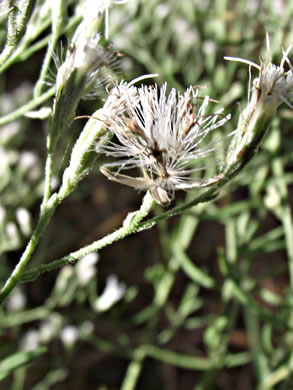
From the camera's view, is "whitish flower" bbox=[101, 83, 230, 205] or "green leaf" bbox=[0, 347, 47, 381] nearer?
"whitish flower" bbox=[101, 83, 230, 205]

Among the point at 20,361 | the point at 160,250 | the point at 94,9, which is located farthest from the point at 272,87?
the point at 160,250

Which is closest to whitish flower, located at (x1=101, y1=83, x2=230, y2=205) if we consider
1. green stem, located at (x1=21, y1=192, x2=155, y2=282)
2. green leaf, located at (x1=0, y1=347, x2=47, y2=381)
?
green stem, located at (x1=21, y1=192, x2=155, y2=282)

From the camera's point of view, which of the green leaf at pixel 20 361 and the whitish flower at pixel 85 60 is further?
the green leaf at pixel 20 361

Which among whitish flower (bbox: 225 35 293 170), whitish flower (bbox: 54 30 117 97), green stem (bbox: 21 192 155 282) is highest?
whitish flower (bbox: 54 30 117 97)

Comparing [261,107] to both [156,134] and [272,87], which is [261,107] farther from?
[156,134]

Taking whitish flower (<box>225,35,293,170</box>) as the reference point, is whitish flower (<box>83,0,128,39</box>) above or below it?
above

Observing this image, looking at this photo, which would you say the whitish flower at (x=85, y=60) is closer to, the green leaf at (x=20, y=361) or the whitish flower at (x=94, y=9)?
the whitish flower at (x=94, y=9)

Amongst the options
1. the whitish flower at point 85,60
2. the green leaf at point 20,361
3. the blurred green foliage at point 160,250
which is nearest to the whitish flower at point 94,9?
the whitish flower at point 85,60

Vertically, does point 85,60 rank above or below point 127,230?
above

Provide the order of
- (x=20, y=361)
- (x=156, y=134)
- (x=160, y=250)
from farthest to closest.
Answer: (x=160, y=250) < (x=20, y=361) < (x=156, y=134)

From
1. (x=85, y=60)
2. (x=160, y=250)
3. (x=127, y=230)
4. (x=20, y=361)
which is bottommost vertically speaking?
(x=160, y=250)

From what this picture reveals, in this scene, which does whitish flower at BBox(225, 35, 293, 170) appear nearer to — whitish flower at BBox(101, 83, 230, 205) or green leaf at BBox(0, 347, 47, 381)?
whitish flower at BBox(101, 83, 230, 205)
